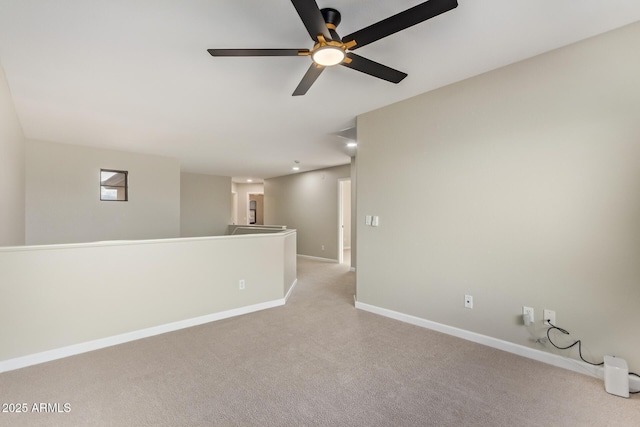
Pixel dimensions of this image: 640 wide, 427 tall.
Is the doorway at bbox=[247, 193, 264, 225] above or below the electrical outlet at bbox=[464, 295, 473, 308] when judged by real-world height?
above

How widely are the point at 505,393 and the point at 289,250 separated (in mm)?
3101

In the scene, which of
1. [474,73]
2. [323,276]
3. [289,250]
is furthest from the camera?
[323,276]

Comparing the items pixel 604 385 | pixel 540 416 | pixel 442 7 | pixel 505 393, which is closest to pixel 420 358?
pixel 505 393

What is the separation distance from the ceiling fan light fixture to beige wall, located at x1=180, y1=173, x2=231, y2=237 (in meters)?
7.31

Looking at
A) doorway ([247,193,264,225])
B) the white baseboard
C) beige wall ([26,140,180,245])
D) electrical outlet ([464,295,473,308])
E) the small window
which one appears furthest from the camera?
doorway ([247,193,264,225])

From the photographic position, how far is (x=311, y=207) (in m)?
7.88

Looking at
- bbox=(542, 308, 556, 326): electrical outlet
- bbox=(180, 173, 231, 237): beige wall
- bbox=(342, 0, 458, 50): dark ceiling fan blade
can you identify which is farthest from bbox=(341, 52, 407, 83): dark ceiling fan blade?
bbox=(180, 173, 231, 237): beige wall

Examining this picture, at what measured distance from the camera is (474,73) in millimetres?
2559

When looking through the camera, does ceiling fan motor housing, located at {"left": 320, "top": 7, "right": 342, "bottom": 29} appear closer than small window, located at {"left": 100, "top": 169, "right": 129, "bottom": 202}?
Yes

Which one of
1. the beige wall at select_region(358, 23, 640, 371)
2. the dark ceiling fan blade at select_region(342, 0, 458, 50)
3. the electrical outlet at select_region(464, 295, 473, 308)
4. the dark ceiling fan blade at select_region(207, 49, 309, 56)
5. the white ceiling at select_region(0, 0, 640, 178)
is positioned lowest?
the electrical outlet at select_region(464, 295, 473, 308)

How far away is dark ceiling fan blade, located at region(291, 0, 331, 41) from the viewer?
1.36 m

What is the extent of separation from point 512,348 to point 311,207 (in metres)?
5.91

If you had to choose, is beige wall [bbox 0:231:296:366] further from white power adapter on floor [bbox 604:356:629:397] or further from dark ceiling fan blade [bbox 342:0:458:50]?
white power adapter on floor [bbox 604:356:629:397]

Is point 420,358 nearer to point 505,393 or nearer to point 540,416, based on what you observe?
point 505,393
